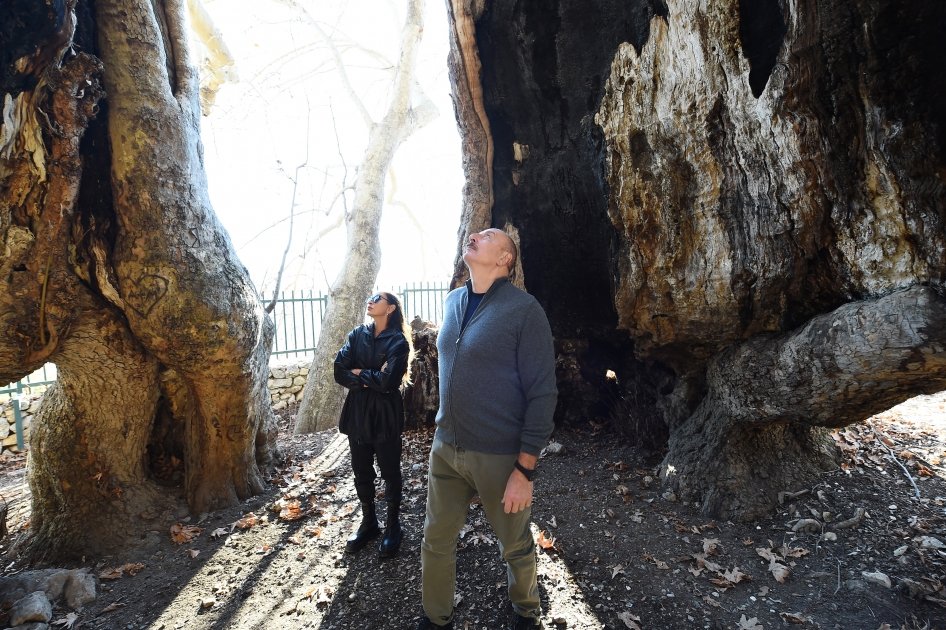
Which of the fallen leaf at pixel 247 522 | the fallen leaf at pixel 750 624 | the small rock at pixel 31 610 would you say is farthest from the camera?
the fallen leaf at pixel 247 522

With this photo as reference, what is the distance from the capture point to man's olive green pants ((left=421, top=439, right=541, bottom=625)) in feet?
7.09

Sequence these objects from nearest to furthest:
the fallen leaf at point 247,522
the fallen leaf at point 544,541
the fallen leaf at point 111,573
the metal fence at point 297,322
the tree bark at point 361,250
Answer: the fallen leaf at point 111,573 < the fallen leaf at point 544,541 < the fallen leaf at point 247,522 < the tree bark at point 361,250 < the metal fence at point 297,322

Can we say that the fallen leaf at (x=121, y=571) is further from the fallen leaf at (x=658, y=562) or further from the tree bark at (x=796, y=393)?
the tree bark at (x=796, y=393)

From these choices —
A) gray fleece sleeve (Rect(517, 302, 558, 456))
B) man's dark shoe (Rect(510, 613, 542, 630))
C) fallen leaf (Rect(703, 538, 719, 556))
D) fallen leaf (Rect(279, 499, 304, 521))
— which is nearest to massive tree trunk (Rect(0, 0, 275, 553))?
fallen leaf (Rect(279, 499, 304, 521))

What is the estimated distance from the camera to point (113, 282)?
Result: 10.7ft

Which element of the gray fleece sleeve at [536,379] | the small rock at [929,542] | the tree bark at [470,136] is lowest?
the small rock at [929,542]

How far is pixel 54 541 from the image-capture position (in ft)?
10.5

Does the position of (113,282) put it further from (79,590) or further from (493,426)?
(493,426)

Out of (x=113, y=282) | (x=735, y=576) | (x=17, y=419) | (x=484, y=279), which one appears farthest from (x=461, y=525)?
(x=17, y=419)

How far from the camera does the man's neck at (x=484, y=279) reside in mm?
2383

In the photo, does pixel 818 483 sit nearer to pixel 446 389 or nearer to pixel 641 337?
pixel 641 337

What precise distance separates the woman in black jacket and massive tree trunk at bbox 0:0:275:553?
1102mm

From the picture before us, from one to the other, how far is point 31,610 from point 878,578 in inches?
185

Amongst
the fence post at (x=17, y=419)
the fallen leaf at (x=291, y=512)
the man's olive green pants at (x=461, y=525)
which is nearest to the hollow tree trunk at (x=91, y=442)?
the fallen leaf at (x=291, y=512)
